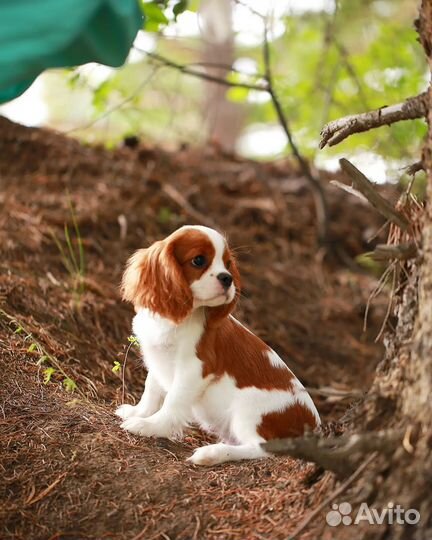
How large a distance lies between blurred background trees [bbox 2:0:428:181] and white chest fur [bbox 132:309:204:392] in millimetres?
1906

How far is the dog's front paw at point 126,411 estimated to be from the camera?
3969 mm

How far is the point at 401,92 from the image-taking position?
28.6ft

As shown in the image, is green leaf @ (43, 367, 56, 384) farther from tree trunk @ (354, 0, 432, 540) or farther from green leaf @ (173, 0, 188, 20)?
green leaf @ (173, 0, 188, 20)

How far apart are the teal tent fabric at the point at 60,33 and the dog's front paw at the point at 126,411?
1.75 meters

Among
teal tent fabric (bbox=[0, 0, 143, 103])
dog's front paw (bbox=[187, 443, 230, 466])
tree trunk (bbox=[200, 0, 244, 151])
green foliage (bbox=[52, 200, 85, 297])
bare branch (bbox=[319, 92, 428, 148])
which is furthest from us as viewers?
tree trunk (bbox=[200, 0, 244, 151])

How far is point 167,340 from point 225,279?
0.44 m

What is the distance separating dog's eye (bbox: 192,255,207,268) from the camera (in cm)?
Result: 376

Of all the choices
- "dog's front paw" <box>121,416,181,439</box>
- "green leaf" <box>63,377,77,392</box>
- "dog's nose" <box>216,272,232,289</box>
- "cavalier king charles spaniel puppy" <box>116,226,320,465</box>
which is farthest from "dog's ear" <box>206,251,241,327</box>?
"green leaf" <box>63,377,77,392</box>

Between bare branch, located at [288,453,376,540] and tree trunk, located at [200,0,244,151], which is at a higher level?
tree trunk, located at [200,0,244,151]

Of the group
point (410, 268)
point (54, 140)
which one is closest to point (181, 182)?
point (54, 140)

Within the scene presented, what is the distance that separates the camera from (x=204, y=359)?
3842mm
